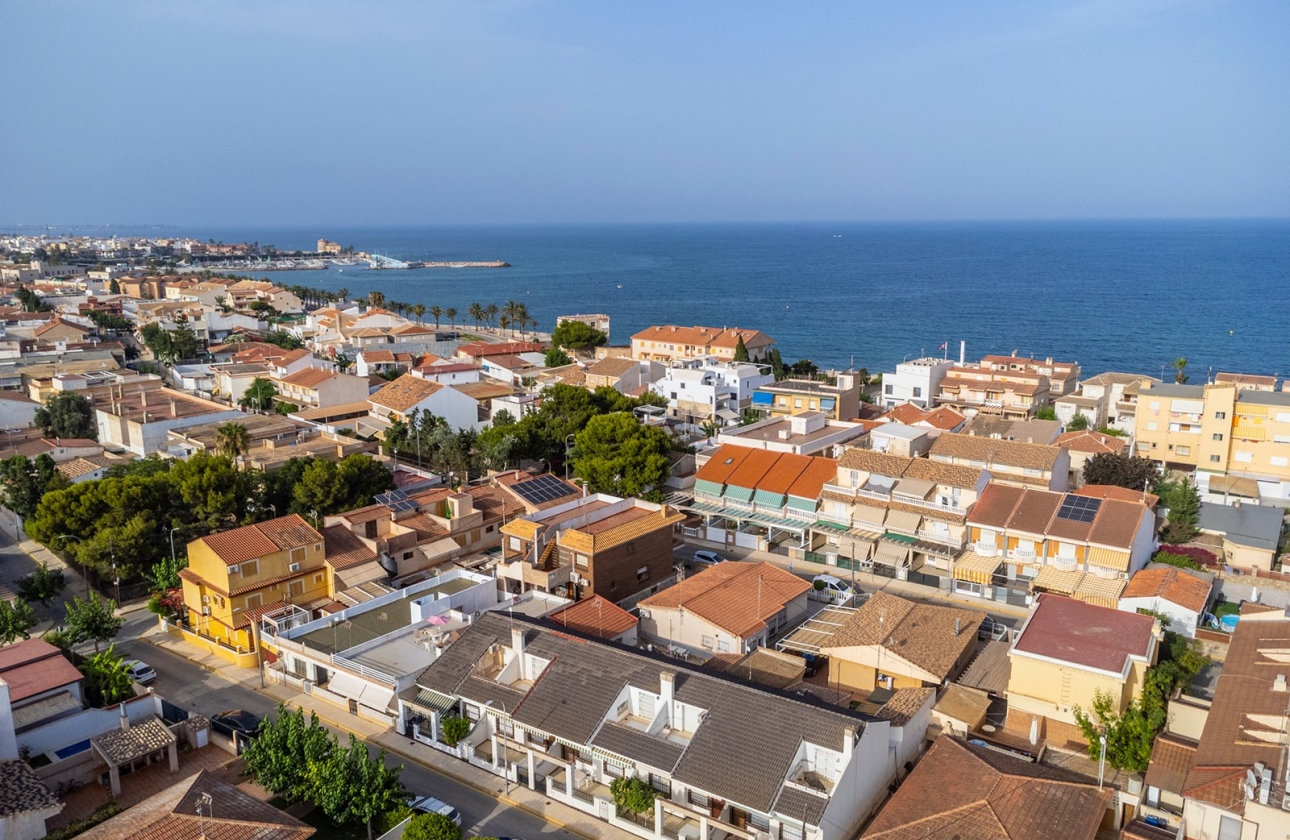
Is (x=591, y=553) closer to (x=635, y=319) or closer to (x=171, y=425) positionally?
(x=171, y=425)

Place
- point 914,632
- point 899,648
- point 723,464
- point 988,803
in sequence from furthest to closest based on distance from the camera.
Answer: point 723,464, point 914,632, point 899,648, point 988,803

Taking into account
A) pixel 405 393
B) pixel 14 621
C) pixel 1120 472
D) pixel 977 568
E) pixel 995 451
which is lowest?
pixel 977 568

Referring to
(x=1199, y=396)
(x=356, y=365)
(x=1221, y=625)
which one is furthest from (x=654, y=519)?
(x=356, y=365)

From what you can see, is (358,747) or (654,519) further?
(654,519)

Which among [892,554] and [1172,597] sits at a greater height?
[1172,597]

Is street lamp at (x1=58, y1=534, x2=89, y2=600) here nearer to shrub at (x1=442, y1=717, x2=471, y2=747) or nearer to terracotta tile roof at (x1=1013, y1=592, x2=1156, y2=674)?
shrub at (x1=442, y1=717, x2=471, y2=747)

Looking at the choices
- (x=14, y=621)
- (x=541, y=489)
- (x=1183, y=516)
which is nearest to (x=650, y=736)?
(x=541, y=489)

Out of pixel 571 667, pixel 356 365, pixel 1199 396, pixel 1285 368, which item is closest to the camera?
pixel 571 667

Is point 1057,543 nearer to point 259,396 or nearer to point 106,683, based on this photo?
point 106,683
